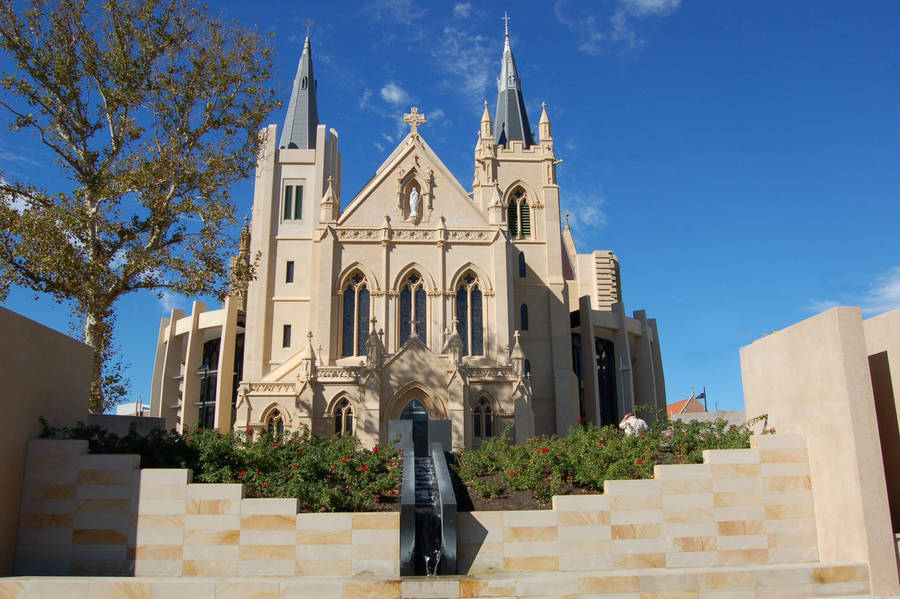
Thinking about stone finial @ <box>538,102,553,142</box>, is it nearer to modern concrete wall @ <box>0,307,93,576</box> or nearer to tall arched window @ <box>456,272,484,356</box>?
tall arched window @ <box>456,272,484,356</box>

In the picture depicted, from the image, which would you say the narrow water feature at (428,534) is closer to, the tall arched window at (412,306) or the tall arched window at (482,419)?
the tall arched window at (482,419)

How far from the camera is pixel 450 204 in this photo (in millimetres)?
35531

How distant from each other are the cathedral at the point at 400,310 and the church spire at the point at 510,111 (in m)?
0.22

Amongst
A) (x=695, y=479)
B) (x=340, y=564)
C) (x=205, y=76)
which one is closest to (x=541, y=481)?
(x=695, y=479)

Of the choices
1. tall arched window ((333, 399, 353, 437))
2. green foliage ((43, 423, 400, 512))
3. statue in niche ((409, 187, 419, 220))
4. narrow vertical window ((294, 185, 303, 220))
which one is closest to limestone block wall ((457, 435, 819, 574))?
green foliage ((43, 423, 400, 512))

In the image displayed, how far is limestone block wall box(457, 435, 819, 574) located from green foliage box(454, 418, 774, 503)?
3.12 ft

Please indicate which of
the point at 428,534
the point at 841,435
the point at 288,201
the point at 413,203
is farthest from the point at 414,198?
the point at 841,435

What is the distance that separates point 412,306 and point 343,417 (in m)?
6.63

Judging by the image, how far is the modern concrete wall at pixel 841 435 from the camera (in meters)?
11.6

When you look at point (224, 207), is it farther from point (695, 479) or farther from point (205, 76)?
point (695, 479)

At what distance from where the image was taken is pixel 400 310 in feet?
110

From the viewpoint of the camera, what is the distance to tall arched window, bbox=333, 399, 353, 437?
96.5ft

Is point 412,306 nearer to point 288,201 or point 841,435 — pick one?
point 288,201

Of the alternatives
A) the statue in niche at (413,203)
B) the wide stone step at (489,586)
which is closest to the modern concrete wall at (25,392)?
the wide stone step at (489,586)
